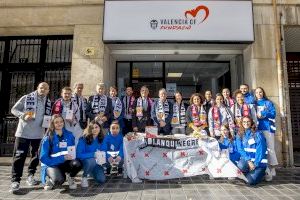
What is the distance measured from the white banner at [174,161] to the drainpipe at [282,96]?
3.07 meters

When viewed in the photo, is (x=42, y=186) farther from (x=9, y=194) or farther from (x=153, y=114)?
(x=153, y=114)

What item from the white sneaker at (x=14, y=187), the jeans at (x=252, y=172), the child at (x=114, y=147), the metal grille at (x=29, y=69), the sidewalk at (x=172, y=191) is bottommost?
the sidewalk at (x=172, y=191)

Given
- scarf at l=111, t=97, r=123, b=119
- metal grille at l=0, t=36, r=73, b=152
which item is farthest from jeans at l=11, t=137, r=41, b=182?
metal grille at l=0, t=36, r=73, b=152

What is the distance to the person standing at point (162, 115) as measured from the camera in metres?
6.80

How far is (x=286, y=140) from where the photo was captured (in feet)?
24.9

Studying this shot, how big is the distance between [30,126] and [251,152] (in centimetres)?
461

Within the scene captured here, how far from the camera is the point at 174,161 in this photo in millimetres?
5633

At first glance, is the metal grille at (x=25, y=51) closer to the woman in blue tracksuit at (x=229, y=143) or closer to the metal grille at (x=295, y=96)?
the woman in blue tracksuit at (x=229, y=143)

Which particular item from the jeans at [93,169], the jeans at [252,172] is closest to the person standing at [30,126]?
the jeans at [93,169]

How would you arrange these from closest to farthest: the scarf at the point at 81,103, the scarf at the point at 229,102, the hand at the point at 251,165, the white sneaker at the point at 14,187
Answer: the white sneaker at the point at 14,187, the hand at the point at 251,165, the scarf at the point at 81,103, the scarf at the point at 229,102

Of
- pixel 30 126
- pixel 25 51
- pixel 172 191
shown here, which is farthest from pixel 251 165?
pixel 25 51

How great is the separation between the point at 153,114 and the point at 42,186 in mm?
3158

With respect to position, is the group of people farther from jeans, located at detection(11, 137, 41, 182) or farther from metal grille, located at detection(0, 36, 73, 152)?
metal grille, located at detection(0, 36, 73, 152)

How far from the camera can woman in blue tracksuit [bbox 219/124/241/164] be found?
5.68 meters
